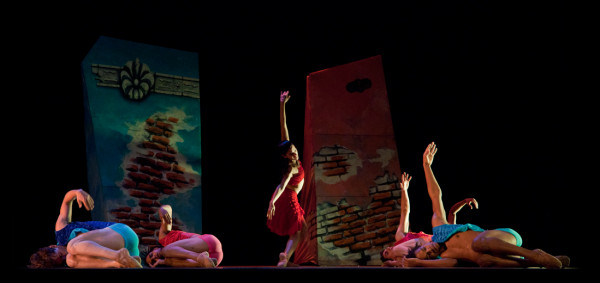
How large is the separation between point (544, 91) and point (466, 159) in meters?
1.05

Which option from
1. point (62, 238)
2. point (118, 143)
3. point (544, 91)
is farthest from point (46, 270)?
point (544, 91)

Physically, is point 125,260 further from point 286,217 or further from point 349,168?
point 349,168

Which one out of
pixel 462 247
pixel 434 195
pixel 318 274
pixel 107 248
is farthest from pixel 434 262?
pixel 107 248

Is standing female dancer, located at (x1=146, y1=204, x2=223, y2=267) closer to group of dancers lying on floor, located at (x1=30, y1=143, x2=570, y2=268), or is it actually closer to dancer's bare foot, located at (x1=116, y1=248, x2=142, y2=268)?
group of dancers lying on floor, located at (x1=30, y1=143, x2=570, y2=268)

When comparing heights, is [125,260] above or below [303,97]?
below

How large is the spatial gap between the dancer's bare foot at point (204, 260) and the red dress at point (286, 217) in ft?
4.14

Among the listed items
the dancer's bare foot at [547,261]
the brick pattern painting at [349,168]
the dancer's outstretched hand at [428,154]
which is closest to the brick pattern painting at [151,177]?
the brick pattern painting at [349,168]

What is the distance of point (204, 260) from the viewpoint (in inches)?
156

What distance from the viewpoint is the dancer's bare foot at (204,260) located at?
12.9ft

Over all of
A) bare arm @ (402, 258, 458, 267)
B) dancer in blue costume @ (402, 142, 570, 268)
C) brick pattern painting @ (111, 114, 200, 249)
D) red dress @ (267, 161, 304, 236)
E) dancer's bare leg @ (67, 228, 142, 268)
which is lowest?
bare arm @ (402, 258, 458, 267)

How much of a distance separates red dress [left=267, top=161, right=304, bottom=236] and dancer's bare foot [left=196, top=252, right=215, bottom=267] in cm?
126

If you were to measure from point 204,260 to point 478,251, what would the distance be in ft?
6.16

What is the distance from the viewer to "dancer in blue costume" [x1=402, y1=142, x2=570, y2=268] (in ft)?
11.8

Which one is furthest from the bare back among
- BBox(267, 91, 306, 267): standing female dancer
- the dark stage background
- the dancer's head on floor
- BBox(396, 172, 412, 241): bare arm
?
the dark stage background
